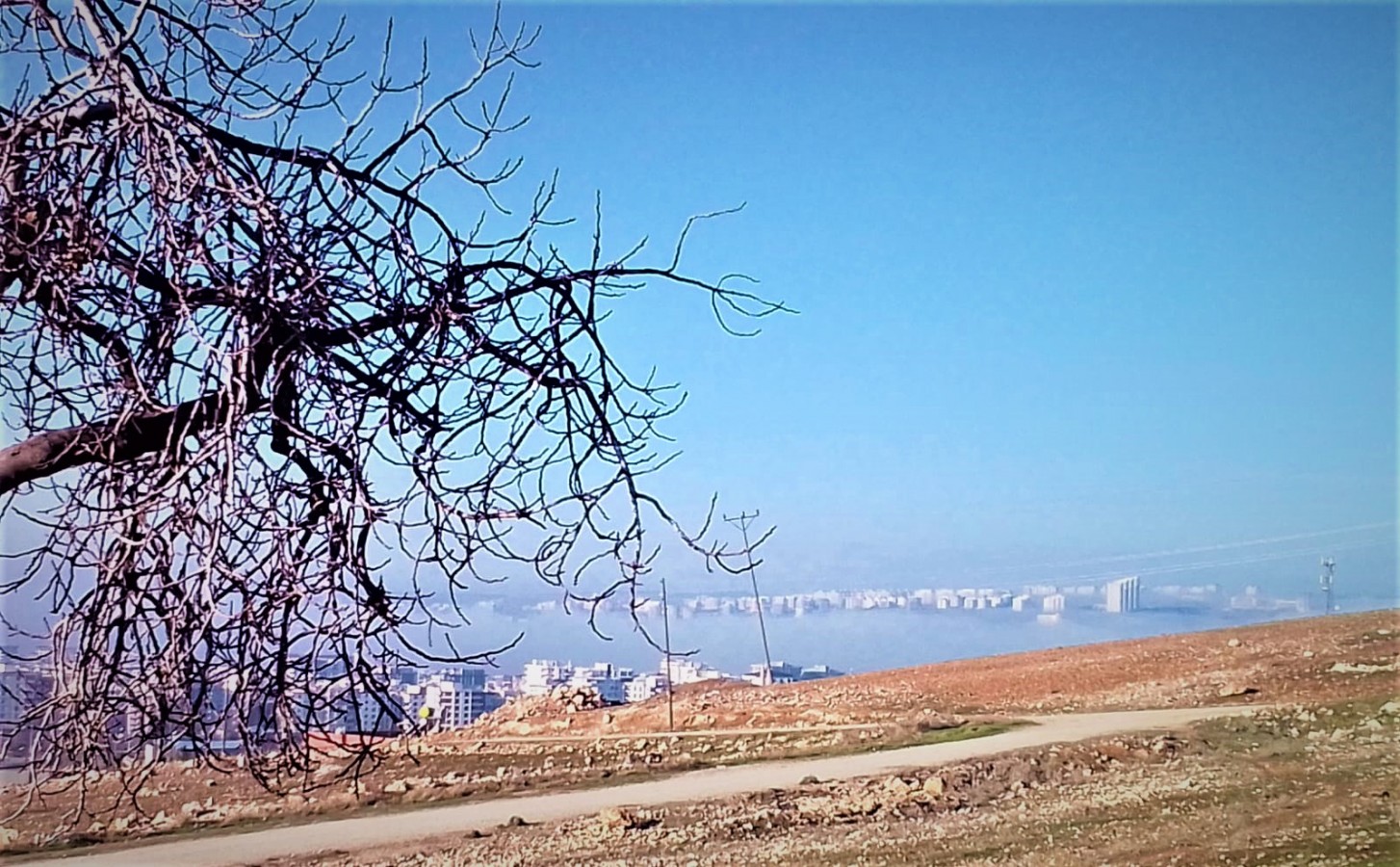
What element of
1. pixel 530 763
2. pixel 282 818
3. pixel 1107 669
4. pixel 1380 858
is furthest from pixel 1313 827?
pixel 282 818

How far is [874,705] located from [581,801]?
2.60ft

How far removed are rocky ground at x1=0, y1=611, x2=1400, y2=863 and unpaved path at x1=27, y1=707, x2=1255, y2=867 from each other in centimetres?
4

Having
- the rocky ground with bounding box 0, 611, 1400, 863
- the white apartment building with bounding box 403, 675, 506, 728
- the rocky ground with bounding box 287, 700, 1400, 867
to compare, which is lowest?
the rocky ground with bounding box 287, 700, 1400, 867

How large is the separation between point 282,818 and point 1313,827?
222cm

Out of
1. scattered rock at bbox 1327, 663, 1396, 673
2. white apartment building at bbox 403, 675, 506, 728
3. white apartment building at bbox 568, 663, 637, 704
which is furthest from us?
scattered rock at bbox 1327, 663, 1396, 673

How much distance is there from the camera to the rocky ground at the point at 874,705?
2.92 metres

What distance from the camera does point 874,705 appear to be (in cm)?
337

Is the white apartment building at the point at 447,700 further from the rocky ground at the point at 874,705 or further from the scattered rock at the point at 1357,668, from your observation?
the scattered rock at the point at 1357,668

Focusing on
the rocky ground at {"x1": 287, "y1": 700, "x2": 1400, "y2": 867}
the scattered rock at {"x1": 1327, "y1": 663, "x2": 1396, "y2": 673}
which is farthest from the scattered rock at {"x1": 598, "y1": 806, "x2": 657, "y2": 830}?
the scattered rock at {"x1": 1327, "y1": 663, "x2": 1396, "y2": 673}

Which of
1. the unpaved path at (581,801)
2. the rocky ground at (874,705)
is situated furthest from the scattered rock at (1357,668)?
the unpaved path at (581,801)

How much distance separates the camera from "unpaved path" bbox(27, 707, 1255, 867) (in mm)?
2754

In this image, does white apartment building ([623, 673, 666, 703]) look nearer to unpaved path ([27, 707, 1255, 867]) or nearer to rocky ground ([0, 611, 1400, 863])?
rocky ground ([0, 611, 1400, 863])

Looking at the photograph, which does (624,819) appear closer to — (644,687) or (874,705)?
(644,687)

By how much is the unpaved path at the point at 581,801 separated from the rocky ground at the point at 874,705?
4cm
